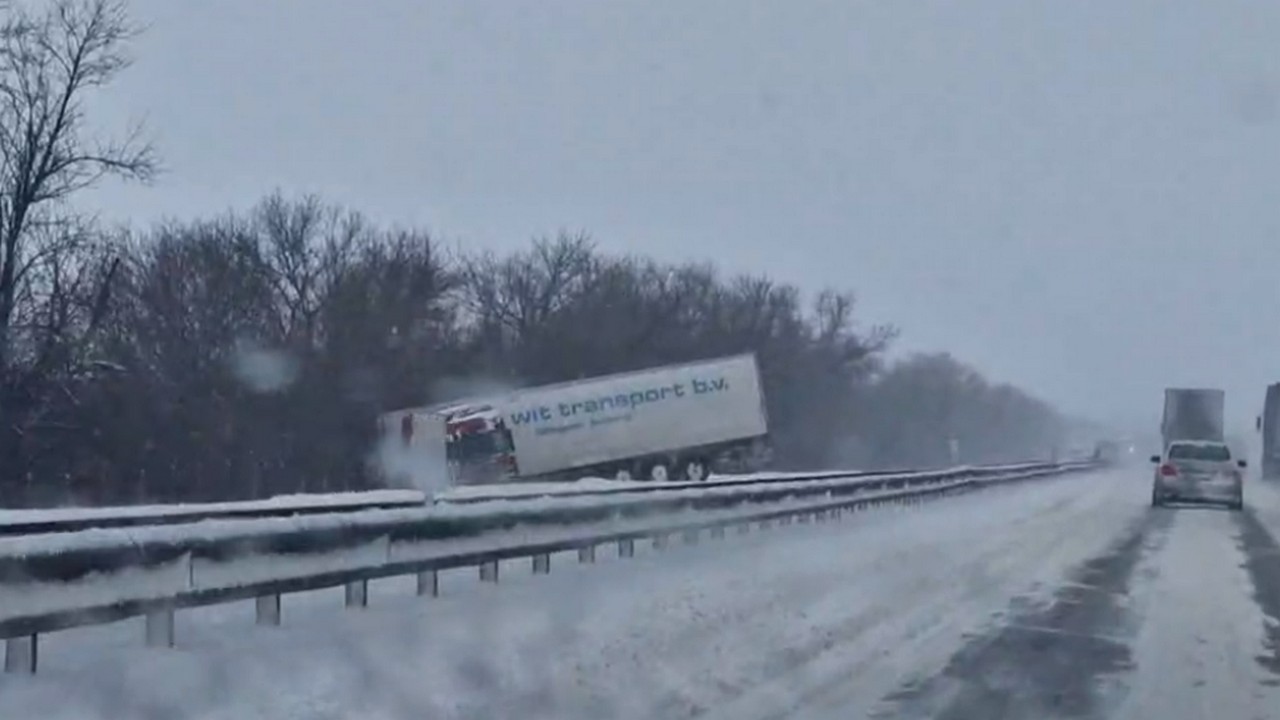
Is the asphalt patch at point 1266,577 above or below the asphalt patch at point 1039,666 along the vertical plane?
below

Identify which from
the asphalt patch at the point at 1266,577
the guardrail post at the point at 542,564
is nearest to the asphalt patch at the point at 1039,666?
the asphalt patch at the point at 1266,577

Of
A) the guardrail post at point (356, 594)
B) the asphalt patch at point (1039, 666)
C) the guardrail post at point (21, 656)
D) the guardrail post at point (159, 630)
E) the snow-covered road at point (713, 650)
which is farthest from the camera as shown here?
the guardrail post at point (356, 594)

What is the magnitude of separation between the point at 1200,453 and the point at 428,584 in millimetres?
37631

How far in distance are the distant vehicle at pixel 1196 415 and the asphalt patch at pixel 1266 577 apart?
33.1 metres

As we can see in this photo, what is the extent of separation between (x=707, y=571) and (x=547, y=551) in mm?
1938

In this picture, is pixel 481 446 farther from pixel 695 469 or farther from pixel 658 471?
pixel 695 469

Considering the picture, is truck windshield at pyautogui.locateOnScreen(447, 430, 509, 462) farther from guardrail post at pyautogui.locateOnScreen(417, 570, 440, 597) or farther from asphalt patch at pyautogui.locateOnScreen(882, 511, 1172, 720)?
guardrail post at pyautogui.locateOnScreen(417, 570, 440, 597)

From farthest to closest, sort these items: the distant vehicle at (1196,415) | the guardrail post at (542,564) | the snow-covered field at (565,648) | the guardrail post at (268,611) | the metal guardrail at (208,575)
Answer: the distant vehicle at (1196,415), the guardrail post at (542,564), the guardrail post at (268,611), the snow-covered field at (565,648), the metal guardrail at (208,575)

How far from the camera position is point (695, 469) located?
61.2 m

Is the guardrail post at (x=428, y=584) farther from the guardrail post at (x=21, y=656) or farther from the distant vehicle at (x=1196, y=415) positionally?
the distant vehicle at (x=1196, y=415)

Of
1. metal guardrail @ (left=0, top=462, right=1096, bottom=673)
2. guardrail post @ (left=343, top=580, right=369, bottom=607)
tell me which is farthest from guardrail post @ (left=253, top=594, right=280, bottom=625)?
guardrail post @ (left=343, top=580, right=369, bottom=607)

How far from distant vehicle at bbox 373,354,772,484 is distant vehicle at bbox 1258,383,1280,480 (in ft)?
91.1

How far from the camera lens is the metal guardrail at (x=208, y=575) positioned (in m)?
9.51

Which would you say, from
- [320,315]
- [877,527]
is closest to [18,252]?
[877,527]
